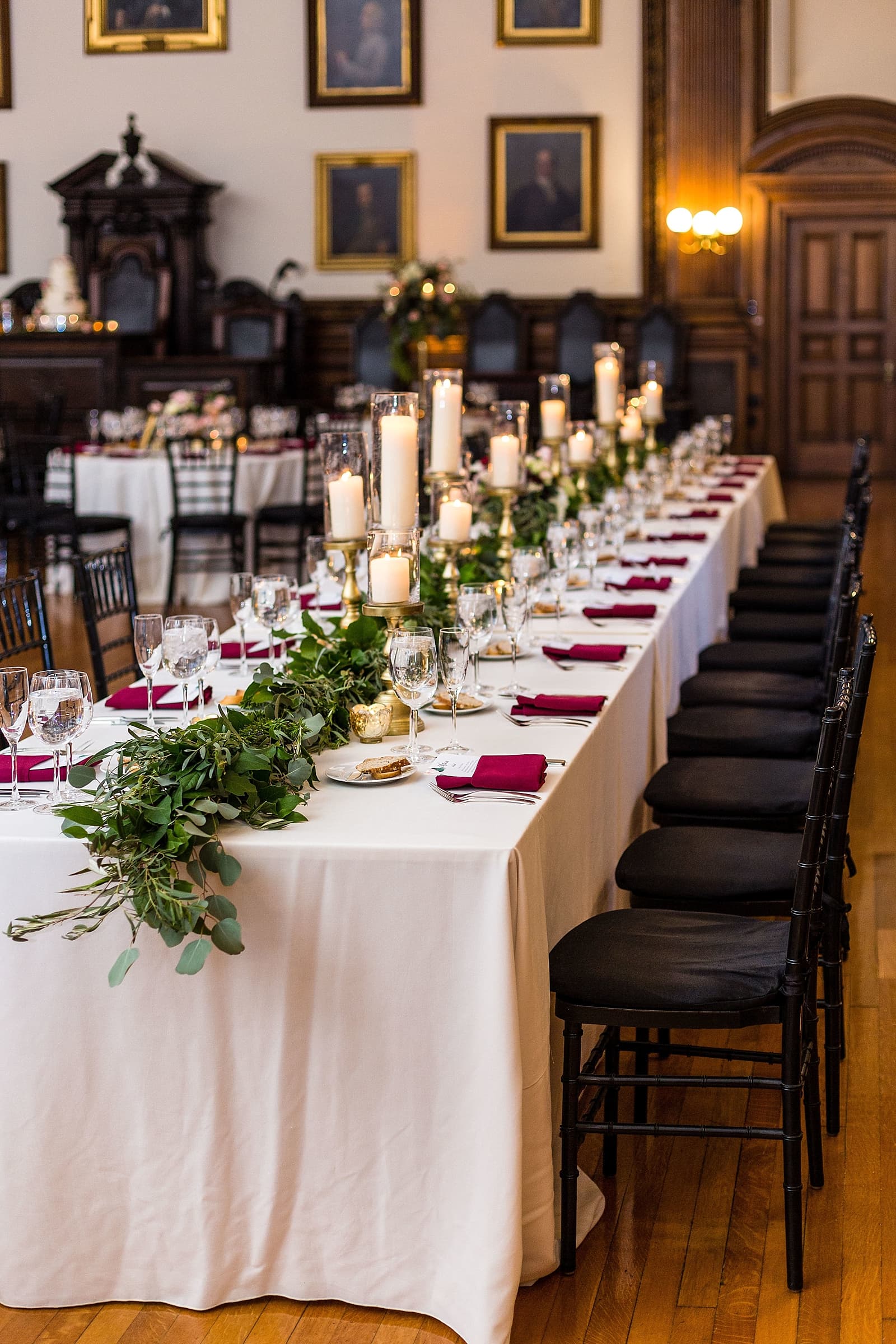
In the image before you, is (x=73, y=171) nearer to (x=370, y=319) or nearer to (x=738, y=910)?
(x=370, y=319)

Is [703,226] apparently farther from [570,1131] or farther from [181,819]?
[181,819]

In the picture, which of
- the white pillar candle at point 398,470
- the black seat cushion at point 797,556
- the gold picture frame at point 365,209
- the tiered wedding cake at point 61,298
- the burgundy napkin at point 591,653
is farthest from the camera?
the gold picture frame at point 365,209

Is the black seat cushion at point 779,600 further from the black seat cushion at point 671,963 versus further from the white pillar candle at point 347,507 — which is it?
the black seat cushion at point 671,963

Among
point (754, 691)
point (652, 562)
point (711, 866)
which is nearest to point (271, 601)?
point (711, 866)

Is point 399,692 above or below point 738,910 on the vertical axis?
above

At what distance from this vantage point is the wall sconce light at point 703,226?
1366 cm

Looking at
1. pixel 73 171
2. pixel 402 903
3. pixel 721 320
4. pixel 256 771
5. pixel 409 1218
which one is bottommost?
pixel 409 1218

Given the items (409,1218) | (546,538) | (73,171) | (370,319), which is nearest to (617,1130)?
(409,1218)

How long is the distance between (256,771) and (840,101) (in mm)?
12976

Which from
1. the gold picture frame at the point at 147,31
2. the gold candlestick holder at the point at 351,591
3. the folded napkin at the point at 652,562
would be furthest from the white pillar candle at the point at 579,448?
the gold picture frame at the point at 147,31

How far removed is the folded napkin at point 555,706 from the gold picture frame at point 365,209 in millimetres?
11408

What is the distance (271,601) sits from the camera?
127 inches

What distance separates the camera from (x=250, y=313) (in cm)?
1367

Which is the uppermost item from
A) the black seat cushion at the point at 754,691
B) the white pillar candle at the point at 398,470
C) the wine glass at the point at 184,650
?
the white pillar candle at the point at 398,470
